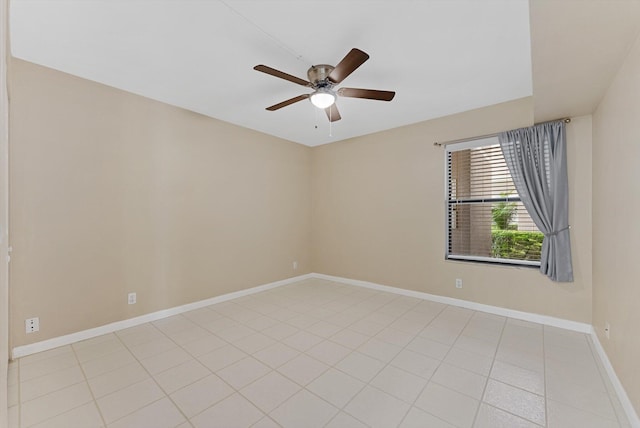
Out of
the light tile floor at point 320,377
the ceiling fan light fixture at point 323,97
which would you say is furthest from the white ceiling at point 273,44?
the light tile floor at point 320,377

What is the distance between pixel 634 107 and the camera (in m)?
1.81

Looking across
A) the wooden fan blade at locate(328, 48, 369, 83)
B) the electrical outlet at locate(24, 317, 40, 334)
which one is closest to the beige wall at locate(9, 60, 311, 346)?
the electrical outlet at locate(24, 317, 40, 334)

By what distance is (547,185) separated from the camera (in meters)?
3.05

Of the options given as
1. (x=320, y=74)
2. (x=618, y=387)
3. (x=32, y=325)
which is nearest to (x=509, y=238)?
(x=618, y=387)

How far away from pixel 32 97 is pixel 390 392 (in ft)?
13.0

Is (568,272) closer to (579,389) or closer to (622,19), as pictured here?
(579,389)

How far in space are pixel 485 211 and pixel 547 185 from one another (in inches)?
27.8

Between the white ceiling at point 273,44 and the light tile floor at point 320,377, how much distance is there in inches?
103

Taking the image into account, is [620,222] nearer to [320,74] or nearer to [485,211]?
[485,211]

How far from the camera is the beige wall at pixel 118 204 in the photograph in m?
2.54

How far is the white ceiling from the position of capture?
6.31 feet

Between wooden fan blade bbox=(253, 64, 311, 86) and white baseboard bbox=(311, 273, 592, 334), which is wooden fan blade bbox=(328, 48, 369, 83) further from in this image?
white baseboard bbox=(311, 273, 592, 334)

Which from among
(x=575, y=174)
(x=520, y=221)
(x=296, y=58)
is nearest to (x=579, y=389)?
(x=520, y=221)

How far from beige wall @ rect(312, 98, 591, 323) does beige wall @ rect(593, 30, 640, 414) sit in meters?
0.28
